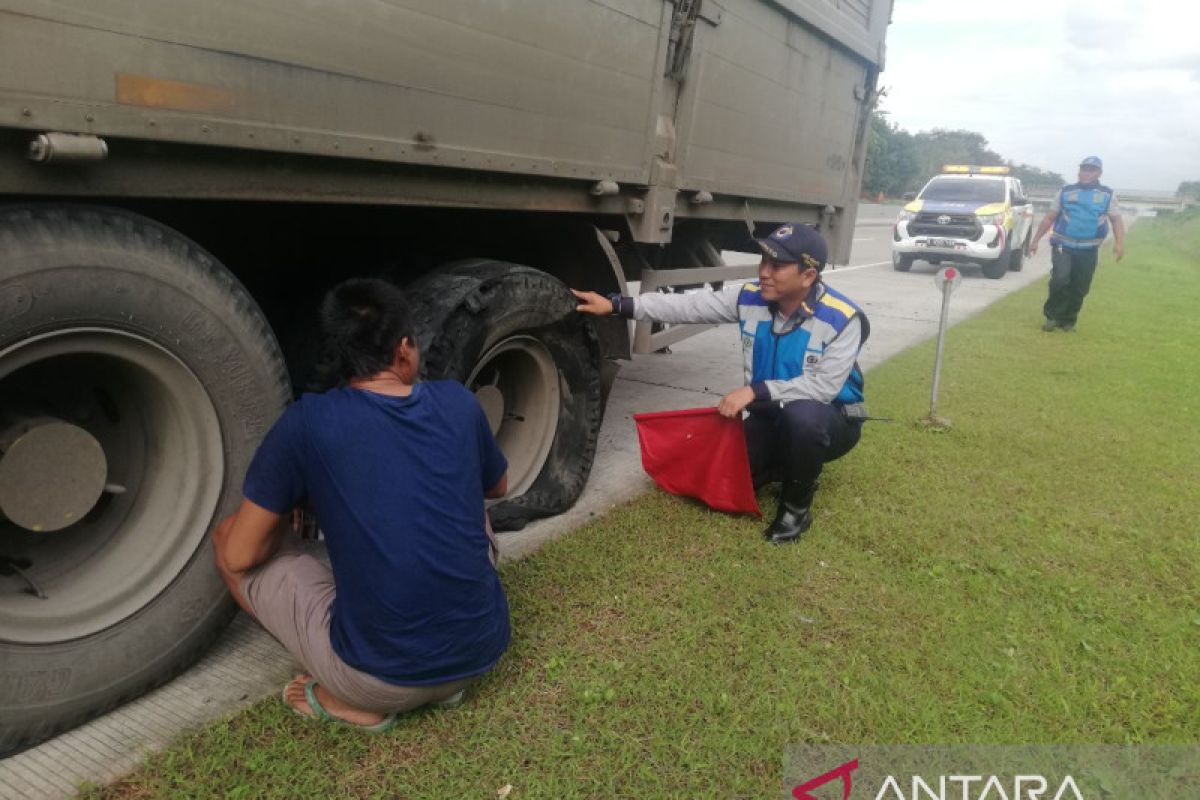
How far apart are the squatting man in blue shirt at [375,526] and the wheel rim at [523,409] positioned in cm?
119

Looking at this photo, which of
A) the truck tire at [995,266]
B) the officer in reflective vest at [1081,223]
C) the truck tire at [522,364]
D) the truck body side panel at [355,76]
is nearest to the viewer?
the truck body side panel at [355,76]

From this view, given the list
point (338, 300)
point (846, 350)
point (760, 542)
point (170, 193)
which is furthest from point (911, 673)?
point (170, 193)

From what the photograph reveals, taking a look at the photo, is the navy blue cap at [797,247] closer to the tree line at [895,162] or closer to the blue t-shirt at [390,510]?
the blue t-shirt at [390,510]

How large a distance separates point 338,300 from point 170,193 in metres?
0.45

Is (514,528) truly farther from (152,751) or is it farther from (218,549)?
(152,751)

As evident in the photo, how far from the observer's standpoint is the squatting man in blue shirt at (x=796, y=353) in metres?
3.39

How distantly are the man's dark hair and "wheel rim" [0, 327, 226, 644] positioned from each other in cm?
39

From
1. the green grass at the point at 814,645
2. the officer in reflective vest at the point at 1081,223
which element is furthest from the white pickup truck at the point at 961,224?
the green grass at the point at 814,645

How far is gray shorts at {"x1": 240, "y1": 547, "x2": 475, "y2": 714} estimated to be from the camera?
2107mm

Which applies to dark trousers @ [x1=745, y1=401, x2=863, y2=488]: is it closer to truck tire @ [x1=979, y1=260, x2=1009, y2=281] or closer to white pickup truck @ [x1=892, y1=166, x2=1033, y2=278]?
white pickup truck @ [x1=892, y1=166, x2=1033, y2=278]

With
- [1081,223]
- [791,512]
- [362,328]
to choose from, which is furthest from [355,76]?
[1081,223]

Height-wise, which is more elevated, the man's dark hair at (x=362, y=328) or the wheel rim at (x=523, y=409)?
the man's dark hair at (x=362, y=328)

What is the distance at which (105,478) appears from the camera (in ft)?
6.94

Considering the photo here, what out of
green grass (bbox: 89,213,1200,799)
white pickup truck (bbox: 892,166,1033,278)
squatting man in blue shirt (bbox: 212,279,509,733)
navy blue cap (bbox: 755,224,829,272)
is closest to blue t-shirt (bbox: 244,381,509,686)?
squatting man in blue shirt (bbox: 212,279,509,733)
